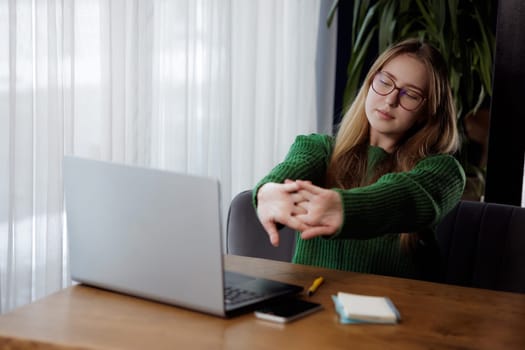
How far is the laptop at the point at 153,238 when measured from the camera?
1.19m

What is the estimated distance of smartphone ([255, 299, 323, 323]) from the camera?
1229mm

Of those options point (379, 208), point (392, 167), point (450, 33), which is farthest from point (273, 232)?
point (450, 33)

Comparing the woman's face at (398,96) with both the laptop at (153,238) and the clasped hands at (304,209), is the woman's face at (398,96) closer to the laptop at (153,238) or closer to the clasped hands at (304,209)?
the clasped hands at (304,209)

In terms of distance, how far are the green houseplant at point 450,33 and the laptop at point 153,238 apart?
228 centimetres

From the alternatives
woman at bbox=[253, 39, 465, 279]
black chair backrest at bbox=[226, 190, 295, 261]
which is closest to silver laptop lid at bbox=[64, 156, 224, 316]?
woman at bbox=[253, 39, 465, 279]

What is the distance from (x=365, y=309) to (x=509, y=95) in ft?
4.70

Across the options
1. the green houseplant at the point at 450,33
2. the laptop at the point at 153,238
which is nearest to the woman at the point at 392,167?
the laptop at the point at 153,238

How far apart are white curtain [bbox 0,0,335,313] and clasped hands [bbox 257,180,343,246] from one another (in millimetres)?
1093

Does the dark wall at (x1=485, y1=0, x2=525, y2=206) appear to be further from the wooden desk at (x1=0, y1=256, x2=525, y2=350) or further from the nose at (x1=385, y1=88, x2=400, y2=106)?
the wooden desk at (x1=0, y1=256, x2=525, y2=350)

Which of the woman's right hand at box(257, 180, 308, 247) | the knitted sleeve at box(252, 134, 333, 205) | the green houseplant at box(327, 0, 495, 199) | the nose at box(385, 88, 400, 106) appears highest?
the green houseplant at box(327, 0, 495, 199)

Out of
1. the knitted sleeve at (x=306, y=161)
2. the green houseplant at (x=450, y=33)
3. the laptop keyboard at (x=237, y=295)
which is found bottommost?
the laptop keyboard at (x=237, y=295)

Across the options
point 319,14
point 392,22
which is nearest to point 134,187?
point 392,22

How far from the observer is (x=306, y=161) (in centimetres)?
185

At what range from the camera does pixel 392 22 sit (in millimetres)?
3479
